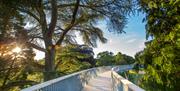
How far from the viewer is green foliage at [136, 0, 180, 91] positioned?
14562mm

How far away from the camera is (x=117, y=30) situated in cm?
3669

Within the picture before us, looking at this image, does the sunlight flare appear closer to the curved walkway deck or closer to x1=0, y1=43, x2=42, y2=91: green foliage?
x1=0, y1=43, x2=42, y2=91: green foliage

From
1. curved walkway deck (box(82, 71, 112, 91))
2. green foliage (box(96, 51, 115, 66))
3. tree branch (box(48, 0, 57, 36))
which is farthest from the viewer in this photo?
green foliage (box(96, 51, 115, 66))

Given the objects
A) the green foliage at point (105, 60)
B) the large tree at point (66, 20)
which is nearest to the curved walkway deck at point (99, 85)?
the large tree at point (66, 20)

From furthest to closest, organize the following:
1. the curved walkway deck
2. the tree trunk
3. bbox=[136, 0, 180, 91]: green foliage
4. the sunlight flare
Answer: the tree trunk, the sunlight flare, the curved walkway deck, bbox=[136, 0, 180, 91]: green foliage

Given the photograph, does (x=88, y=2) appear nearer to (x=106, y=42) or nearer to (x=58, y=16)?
(x=58, y=16)

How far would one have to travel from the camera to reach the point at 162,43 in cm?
1562

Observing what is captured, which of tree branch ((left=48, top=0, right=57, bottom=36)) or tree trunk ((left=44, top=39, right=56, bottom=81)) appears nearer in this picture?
tree branch ((left=48, top=0, right=57, bottom=36))

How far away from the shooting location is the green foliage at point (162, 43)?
14.6 m

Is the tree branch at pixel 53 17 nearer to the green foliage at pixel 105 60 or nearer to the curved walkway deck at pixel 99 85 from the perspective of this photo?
the curved walkway deck at pixel 99 85

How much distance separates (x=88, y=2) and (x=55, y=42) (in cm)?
722

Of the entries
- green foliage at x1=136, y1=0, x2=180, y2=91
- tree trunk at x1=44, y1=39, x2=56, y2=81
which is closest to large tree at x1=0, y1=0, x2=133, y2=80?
tree trunk at x1=44, y1=39, x2=56, y2=81

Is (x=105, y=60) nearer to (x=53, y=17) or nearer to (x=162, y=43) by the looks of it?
(x=53, y=17)

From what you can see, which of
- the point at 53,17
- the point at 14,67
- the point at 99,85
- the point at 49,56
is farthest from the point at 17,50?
the point at 99,85
